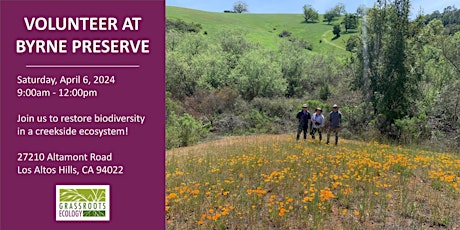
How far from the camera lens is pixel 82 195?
10.9 feet

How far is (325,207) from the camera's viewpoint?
6336 mm

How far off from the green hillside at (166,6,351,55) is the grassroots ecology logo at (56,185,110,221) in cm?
7386

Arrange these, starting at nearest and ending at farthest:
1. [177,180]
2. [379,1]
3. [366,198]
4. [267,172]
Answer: [366,198] → [177,180] → [267,172] → [379,1]

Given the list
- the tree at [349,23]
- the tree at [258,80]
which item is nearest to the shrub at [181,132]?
the tree at [258,80]

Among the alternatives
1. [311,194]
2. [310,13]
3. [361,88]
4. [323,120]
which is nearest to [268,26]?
[310,13]

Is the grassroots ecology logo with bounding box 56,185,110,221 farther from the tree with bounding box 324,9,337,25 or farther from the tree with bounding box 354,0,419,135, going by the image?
the tree with bounding box 324,9,337,25

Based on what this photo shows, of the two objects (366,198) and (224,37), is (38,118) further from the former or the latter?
(224,37)

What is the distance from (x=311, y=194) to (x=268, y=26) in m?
104

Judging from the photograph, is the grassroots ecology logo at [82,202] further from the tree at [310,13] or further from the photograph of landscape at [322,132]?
the tree at [310,13]

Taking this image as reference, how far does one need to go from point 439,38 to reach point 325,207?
19.5 meters

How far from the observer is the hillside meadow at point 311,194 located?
5.85 m

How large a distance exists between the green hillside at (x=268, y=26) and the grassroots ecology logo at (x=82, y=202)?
7386 centimetres

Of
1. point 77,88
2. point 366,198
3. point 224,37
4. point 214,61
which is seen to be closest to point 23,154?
point 77,88

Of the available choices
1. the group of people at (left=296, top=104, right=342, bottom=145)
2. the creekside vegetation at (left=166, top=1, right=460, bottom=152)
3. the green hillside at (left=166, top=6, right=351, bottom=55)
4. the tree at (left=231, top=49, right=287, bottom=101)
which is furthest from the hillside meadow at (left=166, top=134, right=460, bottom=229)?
the green hillside at (left=166, top=6, right=351, bottom=55)
